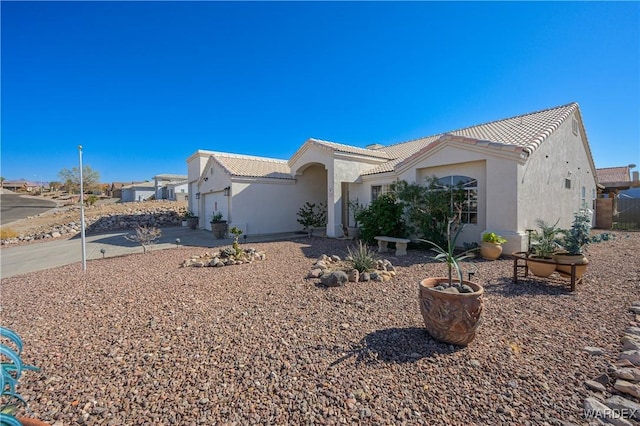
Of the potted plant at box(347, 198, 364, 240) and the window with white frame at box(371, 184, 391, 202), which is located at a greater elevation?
the window with white frame at box(371, 184, 391, 202)

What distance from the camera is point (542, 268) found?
630cm

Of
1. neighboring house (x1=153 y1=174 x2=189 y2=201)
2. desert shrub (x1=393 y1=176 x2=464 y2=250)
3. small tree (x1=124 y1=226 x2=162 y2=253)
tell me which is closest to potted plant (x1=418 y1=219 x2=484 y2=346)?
desert shrub (x1=393 y1=176 x2=464 y2=250)

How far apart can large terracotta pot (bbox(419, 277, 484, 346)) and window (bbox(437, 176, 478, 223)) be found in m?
7.69

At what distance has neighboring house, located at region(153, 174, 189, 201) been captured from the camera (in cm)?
3959

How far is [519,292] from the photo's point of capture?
5.73 m

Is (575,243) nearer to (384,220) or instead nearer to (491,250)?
(491,250)

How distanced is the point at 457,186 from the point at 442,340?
27.0 feet

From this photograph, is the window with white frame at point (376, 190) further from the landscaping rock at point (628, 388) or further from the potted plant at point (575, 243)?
the landscaping rock at point (628, 388)

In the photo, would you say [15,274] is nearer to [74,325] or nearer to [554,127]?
[74,325]

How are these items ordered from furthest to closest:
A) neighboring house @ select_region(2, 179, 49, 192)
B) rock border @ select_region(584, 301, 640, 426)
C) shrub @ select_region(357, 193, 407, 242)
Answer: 1. neighboring house @ select_region(2, 179, 49, 192)
2. shrub @ select_region(357, 193, 407, 242)
3. rock border @ select_region(584, 301, 640, 426)

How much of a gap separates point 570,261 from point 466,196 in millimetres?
4828

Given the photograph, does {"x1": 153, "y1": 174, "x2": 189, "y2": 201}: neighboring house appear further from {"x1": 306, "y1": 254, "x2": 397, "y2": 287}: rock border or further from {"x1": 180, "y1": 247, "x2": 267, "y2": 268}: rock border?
{"x1": 306, "y1": 254, "x2": 397, "y2": 287}: rock border

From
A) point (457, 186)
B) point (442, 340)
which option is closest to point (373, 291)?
Answer: point (442, 340)

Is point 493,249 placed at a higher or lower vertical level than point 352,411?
higher
